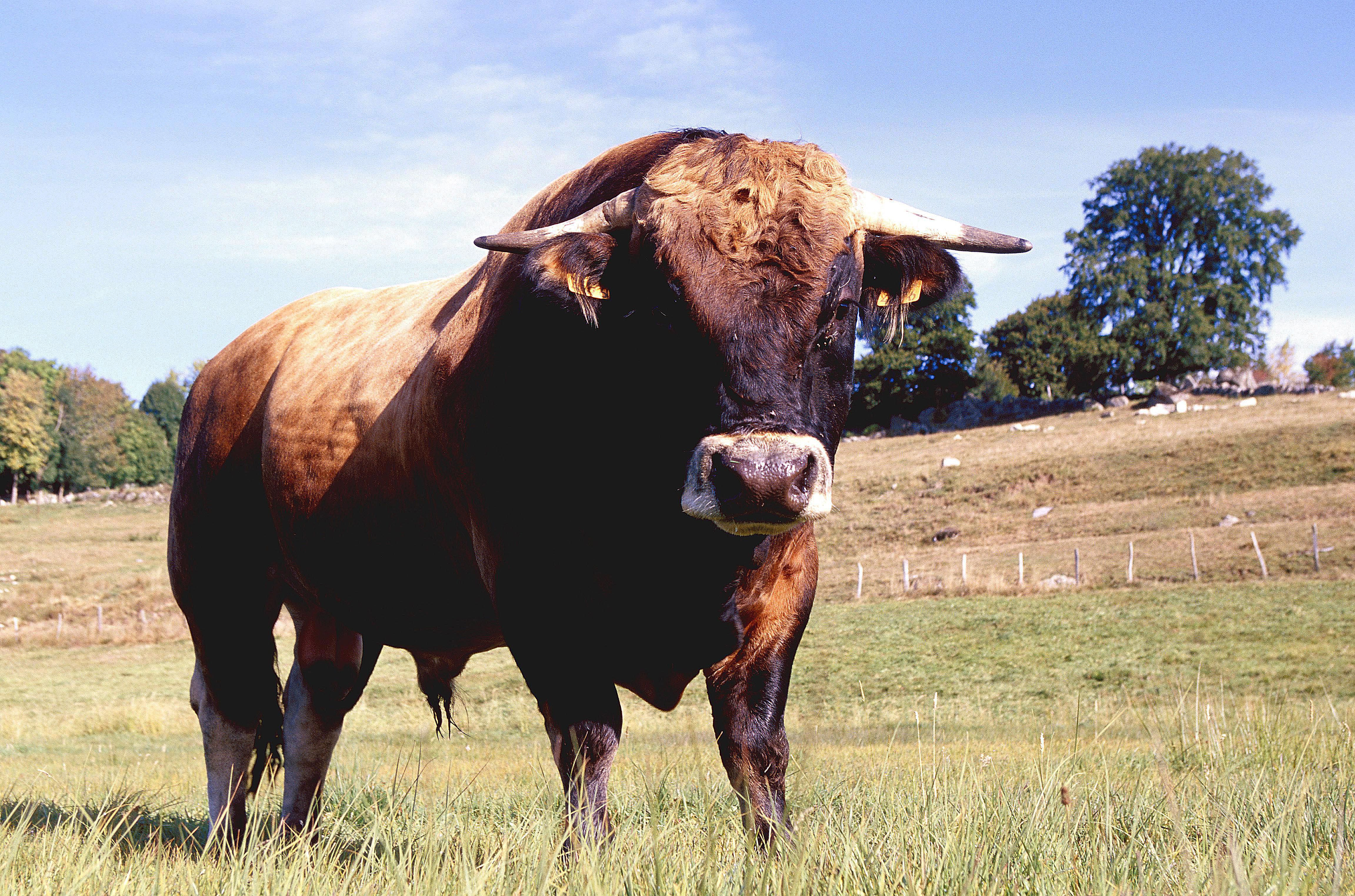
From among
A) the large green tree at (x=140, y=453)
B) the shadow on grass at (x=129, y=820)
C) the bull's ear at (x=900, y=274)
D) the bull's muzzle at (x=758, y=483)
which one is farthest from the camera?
A: the large green tree at (x=140, y=453)

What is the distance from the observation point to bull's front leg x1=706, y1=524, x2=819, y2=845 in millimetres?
4281

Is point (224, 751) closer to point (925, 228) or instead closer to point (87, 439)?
point (925, 228)

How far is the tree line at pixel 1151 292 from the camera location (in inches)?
2881

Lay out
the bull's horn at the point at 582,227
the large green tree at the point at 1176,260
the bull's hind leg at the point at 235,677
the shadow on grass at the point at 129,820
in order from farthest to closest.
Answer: the large green tree at the point at 1176,260, the bull's hind leg at the point at 235,677, the shadow on grass at the point at 129,820, the bull's horn at the point at 582,227

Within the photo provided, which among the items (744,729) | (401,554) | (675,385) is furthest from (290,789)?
(675,385)

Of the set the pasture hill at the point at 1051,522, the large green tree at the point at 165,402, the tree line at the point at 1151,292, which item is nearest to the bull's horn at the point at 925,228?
the pasture hill at the point at 1051,522

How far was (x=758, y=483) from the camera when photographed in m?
3.34

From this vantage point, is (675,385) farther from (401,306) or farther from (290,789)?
(290,789)

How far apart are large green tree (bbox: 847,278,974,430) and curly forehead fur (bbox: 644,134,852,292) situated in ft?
255

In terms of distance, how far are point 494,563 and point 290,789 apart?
121 inches

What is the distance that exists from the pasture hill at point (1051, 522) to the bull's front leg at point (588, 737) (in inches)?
1061

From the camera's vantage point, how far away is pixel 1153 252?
254 ft

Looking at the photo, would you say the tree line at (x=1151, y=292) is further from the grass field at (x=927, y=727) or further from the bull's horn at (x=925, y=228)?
the bull's horn at (x=925, y=228)

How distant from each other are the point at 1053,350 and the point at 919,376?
381 inches
